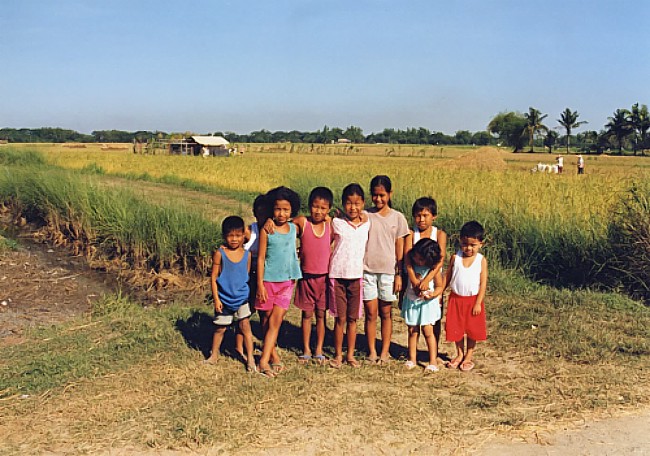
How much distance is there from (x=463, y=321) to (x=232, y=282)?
5.67 ft

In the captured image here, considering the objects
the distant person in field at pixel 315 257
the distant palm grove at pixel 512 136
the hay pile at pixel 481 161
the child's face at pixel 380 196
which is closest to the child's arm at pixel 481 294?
the child's face at pixel 380 196

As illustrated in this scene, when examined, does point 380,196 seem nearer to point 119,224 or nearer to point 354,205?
point 354,205

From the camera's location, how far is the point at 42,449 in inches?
123

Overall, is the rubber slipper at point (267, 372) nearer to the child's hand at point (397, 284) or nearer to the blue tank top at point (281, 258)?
the blue tank top at point (281, 258)

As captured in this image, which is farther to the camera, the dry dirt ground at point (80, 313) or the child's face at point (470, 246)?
the child's face at point (470, 246)

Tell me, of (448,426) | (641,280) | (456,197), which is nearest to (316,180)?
(456,197)

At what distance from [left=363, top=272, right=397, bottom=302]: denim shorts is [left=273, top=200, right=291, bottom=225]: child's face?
750mm

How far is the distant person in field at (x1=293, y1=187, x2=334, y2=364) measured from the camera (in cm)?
419

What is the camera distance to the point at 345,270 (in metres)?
4.25

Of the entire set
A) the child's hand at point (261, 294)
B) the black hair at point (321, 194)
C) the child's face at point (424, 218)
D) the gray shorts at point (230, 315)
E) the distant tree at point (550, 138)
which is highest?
the distant tree at point (550, 138)

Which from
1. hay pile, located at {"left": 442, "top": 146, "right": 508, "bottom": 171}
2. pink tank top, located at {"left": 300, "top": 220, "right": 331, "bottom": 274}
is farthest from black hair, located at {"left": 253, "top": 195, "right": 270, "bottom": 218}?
hay pile, located at {"left": 442, "top": 146, "right": 508, "bottom": 171}

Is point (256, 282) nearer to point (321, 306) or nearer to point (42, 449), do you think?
point (321, 306)

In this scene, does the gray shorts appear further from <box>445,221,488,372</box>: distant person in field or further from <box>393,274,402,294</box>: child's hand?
<box>445,221,488,372</box>: distant person in field

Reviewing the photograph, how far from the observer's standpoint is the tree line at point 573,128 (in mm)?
56388
